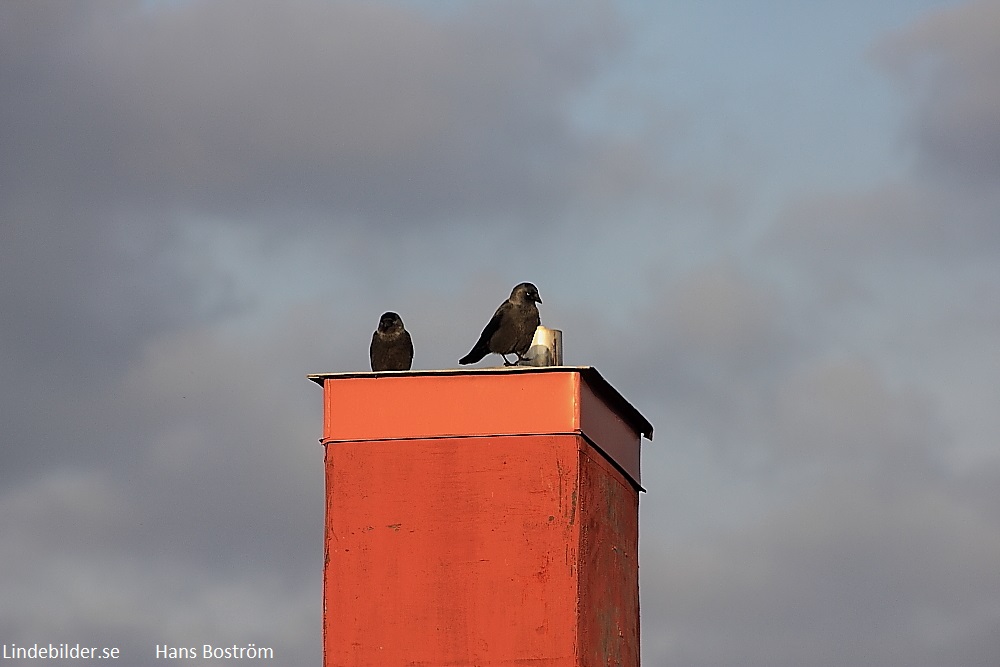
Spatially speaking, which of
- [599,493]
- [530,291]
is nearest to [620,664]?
[599,493]

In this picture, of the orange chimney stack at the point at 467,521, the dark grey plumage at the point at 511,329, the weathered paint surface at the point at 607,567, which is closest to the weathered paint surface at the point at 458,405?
the orange chimney stack at the point at 467,521

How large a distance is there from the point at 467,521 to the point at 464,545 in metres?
0.13

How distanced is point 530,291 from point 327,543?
3667mm

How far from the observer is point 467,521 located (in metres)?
10.2

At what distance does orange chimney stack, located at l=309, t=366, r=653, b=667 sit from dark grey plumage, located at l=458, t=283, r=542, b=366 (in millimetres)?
2561

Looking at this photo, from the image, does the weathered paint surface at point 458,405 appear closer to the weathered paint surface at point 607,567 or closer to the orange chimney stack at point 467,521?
the orange chimney stack at point 467,521

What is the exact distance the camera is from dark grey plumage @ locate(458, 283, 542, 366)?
13.3 m

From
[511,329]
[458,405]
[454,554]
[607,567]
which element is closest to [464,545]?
[454,554]

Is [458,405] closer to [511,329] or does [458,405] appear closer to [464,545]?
[464,545]

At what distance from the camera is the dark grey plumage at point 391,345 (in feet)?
45.1

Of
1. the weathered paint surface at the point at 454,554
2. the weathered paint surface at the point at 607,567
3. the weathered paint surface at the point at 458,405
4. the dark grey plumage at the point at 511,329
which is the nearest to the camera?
the weathered paint surface at the point at 454,554

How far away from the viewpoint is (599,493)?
10664 mm

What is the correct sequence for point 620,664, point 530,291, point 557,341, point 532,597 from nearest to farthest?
point 532,597 < point 620,664 < point 557,341 < point 530,291

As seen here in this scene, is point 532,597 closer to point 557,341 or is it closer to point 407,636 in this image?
point 407,636
